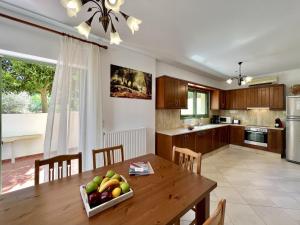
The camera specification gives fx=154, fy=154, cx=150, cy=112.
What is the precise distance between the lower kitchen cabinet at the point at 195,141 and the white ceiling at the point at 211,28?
71.4 inches

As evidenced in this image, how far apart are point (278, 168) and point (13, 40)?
5384mm

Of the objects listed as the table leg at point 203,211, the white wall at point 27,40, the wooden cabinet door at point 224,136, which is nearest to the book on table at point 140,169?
the table leg at point 203,211

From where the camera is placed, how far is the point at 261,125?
500cm

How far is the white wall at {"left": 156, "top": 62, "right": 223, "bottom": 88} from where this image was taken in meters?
3.81

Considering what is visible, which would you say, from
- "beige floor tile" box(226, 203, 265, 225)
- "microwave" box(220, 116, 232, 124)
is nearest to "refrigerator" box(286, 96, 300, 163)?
"microwave" box(220, 116, 232, 124)

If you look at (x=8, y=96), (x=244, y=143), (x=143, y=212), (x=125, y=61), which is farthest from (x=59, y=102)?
(x=244, y=143)

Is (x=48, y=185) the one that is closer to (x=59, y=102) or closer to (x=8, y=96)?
(x=59, y=102)

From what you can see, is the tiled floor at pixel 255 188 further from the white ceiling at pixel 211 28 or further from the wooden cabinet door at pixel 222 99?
the white ceiling at pixel 211 28

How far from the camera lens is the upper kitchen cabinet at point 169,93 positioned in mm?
3457

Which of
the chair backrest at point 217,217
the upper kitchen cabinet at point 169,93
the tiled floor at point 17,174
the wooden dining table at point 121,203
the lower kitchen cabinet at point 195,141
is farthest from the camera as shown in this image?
the upper kitchen cabinet at point 169,93

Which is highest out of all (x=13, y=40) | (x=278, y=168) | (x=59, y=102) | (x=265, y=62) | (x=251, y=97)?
(x=265, y=62)

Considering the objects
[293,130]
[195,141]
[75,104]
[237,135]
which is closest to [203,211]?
[75,104]

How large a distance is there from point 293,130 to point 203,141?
7.18ft

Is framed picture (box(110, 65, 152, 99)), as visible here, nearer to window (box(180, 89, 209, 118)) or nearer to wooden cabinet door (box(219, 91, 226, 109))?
window (box(180, 89, 209, 118))
